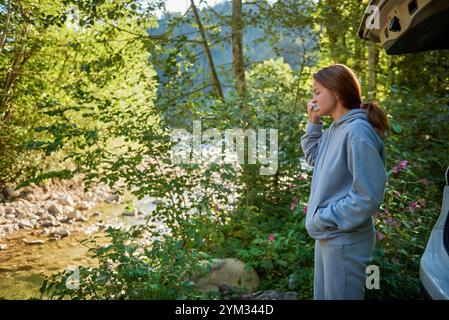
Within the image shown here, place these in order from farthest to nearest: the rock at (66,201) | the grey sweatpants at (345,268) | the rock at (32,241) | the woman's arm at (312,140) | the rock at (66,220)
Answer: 1. the rock at (66,201)
2. the rock at (66,220)
3. the rock at (32,241)
4. the woman's arm at (312,140)
5. the grey sweatpants at (345,268)

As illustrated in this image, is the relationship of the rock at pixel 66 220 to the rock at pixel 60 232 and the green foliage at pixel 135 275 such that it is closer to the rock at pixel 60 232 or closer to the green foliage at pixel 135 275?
the rock at pixel 60 232

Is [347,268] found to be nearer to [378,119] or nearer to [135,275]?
[378,119]

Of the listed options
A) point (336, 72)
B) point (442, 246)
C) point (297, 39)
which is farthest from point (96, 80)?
point (442, 246)

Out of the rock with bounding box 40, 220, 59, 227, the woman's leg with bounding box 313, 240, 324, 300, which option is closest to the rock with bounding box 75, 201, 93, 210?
the rock with bounding box 40, 220, 59, 227

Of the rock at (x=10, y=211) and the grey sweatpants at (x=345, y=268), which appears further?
the rock at (x=10, y=211)

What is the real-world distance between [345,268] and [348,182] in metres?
0.42

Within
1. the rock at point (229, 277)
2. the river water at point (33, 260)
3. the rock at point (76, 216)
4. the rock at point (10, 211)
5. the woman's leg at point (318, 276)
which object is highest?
the woman's leg at point (318, 276)

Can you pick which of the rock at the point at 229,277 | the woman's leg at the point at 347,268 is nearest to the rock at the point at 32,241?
the rock at the point at 229,277

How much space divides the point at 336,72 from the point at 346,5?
223 inches

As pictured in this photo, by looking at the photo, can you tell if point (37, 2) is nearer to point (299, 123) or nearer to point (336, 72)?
point (299, 123)

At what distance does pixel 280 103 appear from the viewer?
6.52 m

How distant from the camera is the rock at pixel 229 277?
462 centimetres

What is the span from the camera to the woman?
2.13 metres

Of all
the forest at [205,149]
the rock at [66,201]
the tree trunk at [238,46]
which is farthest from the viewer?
the rock at [66,201]
